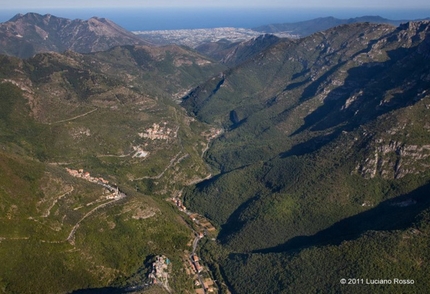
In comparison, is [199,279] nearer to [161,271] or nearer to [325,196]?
[161,271]

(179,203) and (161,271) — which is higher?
(161,271)

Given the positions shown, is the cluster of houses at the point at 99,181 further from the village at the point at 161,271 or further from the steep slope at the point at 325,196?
the steep slope at the point at 325,196

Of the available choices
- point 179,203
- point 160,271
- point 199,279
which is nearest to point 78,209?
point 160,271

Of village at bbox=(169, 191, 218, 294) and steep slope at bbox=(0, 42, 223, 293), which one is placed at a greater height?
steep slope at bbox=(0, 42, 223, 293)

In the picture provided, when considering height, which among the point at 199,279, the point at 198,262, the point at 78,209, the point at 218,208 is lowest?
the point at 199,279

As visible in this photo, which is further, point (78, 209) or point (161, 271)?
point (78, 209)

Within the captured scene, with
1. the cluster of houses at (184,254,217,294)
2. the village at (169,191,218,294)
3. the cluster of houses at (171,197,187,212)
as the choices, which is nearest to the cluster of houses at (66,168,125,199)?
the village at (169,191,218,294)

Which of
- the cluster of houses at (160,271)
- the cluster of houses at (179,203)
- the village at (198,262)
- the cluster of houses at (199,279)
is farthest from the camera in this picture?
the cluster of houses at (179,203)

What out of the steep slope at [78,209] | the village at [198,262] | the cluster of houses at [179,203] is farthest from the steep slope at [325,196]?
the steep slope at [78,209]

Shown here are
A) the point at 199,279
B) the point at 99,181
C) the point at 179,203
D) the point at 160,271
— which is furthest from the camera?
the point at 179,203

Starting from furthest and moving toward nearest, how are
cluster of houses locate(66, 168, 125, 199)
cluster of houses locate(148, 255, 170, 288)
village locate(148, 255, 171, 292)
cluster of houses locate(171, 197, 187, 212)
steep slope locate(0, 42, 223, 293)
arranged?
cluster of houses locate(171, 197, 187, 212) → cluster of houses locate(66, 168, 125, 199) → steep slope locate(0, 42, 223, 293) → cluster of houses locate(148, 255, 170, 288) → village locate(148, 255, 171, 292)

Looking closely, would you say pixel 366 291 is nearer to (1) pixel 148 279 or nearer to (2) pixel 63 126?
(1) pixel 148 279

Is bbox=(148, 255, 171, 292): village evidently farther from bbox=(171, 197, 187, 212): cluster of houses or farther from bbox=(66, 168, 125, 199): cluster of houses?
bbox=(171, 197, 187, 212): cluster of houses
